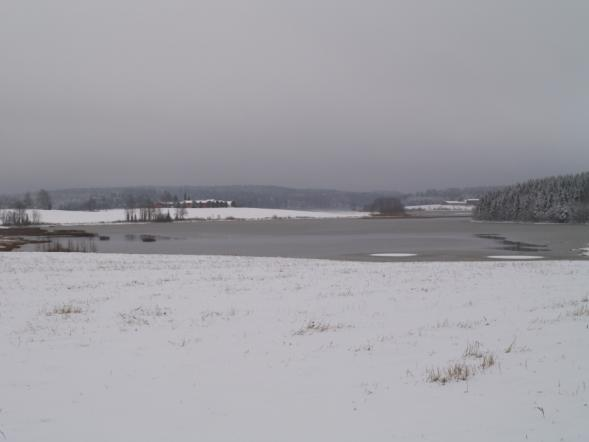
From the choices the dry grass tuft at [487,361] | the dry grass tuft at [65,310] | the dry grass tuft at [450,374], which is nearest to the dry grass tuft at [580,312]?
the dry grass tuft at [487,361]

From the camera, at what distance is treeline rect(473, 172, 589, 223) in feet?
339

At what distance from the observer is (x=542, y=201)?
362 ft

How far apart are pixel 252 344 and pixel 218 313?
11.1ft

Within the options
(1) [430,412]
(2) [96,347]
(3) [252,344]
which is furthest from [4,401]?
(1) [430,412]

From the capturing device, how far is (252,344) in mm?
8773

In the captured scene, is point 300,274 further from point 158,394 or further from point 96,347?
point 158,394

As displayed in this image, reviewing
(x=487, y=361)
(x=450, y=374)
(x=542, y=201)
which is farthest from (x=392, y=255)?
(x=542, y=201)

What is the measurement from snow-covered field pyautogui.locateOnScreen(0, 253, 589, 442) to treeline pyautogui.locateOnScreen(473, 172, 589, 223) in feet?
347

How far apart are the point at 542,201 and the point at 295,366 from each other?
12050 centimetres

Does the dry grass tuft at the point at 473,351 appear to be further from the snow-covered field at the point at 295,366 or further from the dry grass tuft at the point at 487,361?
the dry grass tuft at the point at 487,361

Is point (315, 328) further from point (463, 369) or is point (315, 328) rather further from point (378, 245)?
point (378, 245)

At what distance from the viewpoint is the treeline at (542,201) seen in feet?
339

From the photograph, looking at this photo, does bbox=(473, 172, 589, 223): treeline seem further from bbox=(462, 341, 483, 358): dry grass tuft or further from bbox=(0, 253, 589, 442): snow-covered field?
bbox=(462, 341, 483, 358): dry grass tuft

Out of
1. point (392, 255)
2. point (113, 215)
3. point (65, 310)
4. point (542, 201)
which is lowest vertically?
point (392, 255)
